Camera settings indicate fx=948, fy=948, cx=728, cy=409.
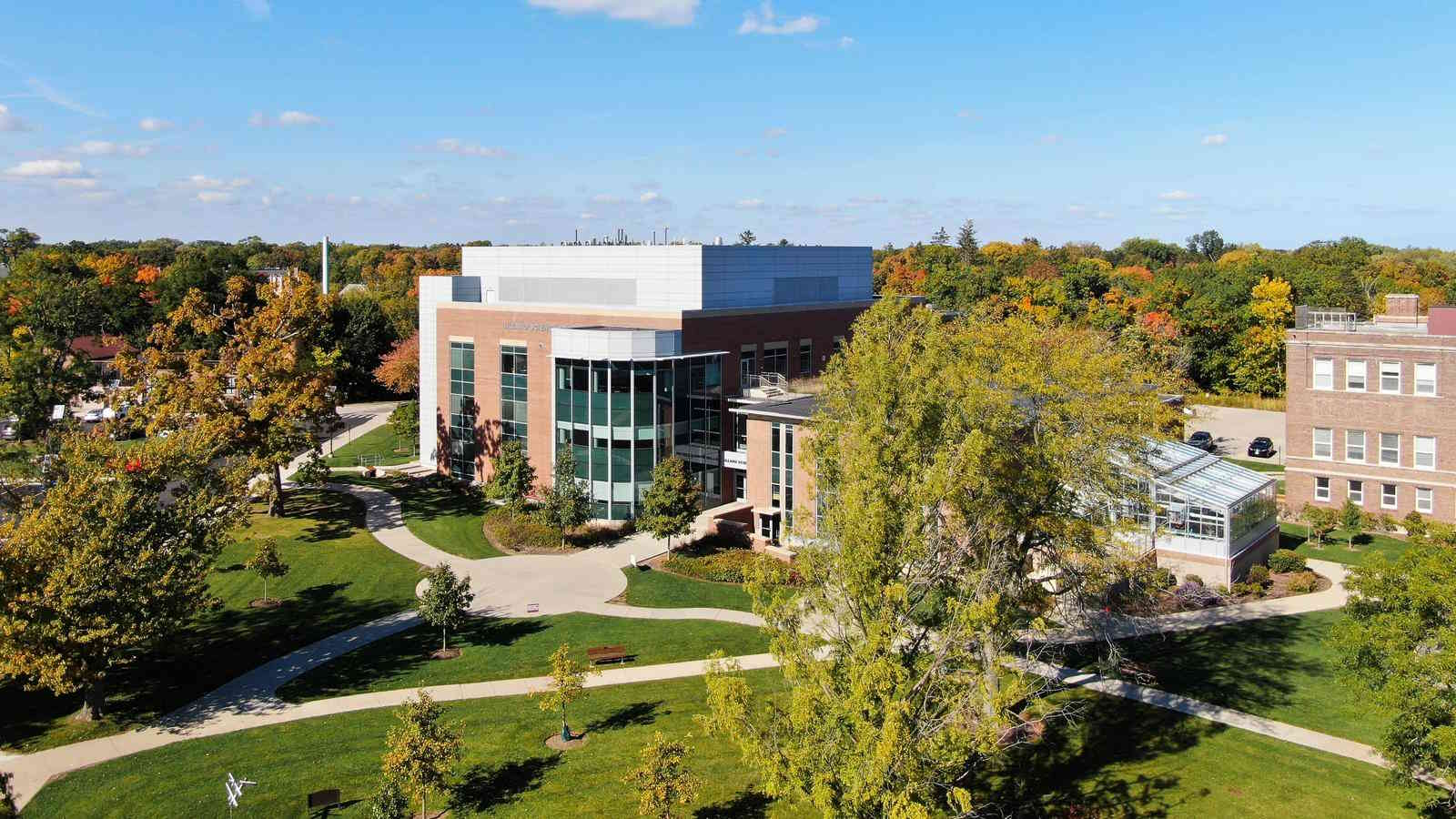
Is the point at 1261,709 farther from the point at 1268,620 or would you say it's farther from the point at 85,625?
the point at 85,625

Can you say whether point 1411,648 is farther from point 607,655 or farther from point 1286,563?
point 1286,563

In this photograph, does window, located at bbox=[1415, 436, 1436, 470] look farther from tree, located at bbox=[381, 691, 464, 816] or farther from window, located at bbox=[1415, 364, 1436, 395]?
tree, located at bbox=[381, 691, 464, 816]

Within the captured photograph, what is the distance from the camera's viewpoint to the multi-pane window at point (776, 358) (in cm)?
5131

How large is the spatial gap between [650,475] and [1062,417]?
25.8m

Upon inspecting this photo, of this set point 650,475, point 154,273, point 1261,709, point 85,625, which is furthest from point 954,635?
point 154,273

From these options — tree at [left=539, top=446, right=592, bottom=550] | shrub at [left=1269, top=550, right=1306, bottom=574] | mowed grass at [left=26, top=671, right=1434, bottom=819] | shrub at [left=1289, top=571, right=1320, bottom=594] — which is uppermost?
tree at [left=539, top=446, right=592, bottom=550]

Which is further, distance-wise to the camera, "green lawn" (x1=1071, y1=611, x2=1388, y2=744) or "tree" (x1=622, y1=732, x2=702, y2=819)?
"green lawn" (x1=1071, y1=611, x2=1388, y2=744)

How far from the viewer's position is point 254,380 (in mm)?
43500

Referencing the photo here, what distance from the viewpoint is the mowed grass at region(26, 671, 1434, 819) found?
810 inches

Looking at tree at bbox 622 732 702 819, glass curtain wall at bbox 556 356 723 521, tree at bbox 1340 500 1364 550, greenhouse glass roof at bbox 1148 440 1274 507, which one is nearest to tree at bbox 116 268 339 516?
glass curtain wall at bbox 556 356 723 521

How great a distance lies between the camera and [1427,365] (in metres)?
44.6

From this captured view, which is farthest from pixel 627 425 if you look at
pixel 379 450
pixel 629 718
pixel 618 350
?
pixel 379 450

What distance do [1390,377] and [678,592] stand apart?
36.0 meters

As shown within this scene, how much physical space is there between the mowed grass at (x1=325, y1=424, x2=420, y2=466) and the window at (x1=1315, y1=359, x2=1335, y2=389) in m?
51.0
